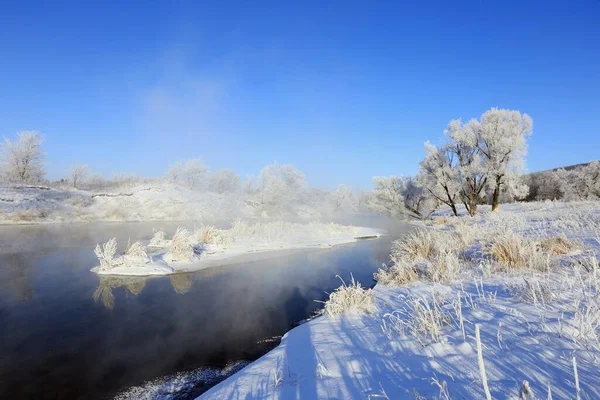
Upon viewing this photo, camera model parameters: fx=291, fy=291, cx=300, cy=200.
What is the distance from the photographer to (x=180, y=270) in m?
9.28

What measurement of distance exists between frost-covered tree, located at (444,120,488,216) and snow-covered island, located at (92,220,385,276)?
25.7 feet

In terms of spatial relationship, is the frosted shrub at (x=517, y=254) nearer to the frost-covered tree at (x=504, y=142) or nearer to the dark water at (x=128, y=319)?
the dark water at (x=128, y=319)

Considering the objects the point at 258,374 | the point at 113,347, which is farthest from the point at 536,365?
the point at 113,347

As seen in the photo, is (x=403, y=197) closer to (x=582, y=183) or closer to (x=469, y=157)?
(x=469, y=157)

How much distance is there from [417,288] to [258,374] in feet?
11.4

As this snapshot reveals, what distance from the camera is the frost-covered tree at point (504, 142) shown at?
18.8 meters

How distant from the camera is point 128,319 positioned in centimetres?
551

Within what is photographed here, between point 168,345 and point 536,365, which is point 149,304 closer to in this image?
point 168,345

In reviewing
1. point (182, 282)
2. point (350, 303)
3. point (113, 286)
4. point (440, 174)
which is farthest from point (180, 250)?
point (440, 174)

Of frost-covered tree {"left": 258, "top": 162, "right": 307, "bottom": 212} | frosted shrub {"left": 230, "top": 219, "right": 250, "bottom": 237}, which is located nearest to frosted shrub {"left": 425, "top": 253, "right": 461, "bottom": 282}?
frosted shrub {"left": 230, "top": 219, "right": 250, "bottom": 237}

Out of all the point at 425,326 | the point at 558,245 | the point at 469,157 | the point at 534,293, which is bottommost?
the point at 425,326

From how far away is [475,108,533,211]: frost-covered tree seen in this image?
18.8m

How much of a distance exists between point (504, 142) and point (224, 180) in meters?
50.6

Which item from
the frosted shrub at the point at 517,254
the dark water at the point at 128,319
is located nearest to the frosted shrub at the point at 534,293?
the frosted shrub at the point at 517,254
